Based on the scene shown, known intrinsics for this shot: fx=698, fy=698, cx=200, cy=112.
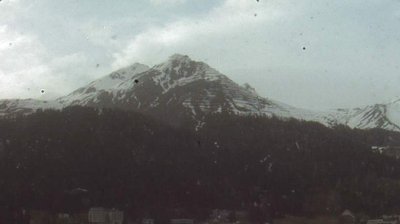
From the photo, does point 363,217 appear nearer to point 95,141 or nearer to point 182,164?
point 182,164

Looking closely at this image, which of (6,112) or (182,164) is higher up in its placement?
(6,112)

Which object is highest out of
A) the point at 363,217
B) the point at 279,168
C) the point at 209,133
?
the point at 209,133

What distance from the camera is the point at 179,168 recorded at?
4518 inches

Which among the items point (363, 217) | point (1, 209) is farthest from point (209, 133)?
point (1, 209)

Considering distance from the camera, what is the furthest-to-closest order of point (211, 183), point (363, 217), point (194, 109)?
1. point (194, 109)
2. point (211, 183)
3. point (363, 217)

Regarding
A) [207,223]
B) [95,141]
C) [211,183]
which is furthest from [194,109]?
[207,223]

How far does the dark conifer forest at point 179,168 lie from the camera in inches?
3930

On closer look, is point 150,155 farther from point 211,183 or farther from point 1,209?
point 1,209

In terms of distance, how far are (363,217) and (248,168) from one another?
26.3 meters

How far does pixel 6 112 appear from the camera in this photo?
194625 mm

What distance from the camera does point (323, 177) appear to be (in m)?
121

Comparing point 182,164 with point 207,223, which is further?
point 182,164

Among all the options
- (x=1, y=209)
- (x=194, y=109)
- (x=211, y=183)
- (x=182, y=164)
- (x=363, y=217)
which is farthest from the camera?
(x=194, y=109)

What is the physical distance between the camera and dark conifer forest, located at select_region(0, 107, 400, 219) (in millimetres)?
99812
